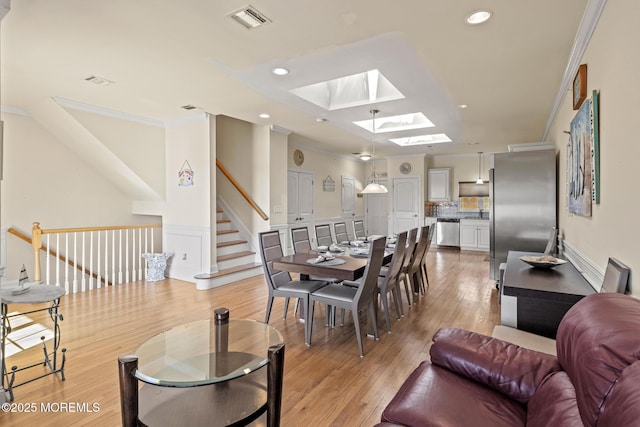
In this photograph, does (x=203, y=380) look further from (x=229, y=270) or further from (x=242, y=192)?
(x=242, y=192)

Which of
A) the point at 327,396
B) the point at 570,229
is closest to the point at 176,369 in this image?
the point at 327,396

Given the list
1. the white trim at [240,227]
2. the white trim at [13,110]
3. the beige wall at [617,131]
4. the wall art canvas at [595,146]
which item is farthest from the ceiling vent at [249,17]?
the white trim at [13,110]

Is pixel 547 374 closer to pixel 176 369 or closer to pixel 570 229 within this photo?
pixel 176 369

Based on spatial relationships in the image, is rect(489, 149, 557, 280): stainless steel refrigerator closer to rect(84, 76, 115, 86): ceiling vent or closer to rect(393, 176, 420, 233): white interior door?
rect(393, 176, 420, 233): white interior door

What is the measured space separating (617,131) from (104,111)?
5776 mm

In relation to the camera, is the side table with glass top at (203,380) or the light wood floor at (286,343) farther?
the light wood floor at (286,343)

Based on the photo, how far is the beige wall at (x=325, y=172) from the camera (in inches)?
298

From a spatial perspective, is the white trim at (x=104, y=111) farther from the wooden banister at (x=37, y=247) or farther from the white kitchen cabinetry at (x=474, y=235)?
the white kitchen cabinetry at (x=474, y=235)

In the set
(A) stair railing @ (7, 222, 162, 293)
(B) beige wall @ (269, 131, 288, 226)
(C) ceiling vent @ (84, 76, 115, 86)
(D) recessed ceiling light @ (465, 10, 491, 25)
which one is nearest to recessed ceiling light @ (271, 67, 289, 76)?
(D) recessed ceiling light @ (465, 10, 491, 25)

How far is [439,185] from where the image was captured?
9.18 m

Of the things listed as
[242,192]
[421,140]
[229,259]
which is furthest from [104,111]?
[421,140]

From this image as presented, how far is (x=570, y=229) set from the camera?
3.40 m

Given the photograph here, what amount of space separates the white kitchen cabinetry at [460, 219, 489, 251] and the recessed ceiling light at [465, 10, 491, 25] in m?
6.84

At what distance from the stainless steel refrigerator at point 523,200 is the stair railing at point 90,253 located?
5.55 m
